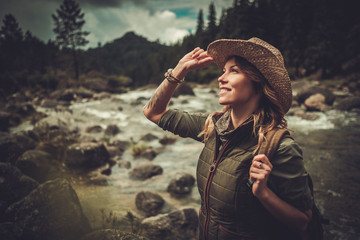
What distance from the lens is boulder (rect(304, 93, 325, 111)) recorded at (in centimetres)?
1437

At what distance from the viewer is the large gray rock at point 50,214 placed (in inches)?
118

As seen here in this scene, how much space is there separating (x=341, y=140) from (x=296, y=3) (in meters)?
36.2

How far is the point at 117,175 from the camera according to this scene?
6.76 m

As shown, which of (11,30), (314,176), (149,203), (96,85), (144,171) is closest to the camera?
(149,203)

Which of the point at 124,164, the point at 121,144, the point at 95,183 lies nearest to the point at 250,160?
the point at 95,183

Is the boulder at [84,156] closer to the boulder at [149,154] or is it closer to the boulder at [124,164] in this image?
the boulder at [124,164]

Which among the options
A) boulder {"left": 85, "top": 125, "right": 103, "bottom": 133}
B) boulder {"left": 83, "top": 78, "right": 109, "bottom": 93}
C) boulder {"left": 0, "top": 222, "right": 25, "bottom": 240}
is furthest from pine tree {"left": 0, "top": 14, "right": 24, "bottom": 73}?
boulder {"left": 0, "top": 222, "right": 25, "bottom": 240}

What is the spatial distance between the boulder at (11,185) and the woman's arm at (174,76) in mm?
3394

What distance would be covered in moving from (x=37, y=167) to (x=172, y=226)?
3.93 m

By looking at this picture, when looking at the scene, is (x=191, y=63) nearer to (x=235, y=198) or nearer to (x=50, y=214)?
(x=235, y=198)

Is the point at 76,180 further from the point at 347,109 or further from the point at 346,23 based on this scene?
the point at 346,23

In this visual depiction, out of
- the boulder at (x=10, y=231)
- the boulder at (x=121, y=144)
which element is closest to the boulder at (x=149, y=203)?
the boulder at (x=10, y=231)

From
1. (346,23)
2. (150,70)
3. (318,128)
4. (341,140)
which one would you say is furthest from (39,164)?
(150,70)

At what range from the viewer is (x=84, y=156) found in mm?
6531
